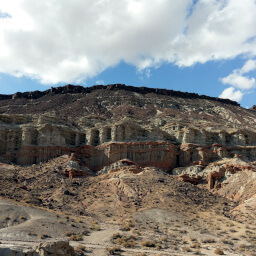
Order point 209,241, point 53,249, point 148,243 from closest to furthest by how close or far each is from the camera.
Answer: point 53,249 → point 148,243 → point 209,241

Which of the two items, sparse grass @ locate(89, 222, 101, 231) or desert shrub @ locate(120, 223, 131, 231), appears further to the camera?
desert shrub @ locate(120, 223, 131, 231)

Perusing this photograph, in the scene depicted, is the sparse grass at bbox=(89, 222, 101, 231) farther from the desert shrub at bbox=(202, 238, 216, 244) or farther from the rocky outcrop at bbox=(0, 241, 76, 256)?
the rocky outcrop at bbox=(0, 241, 76, 256)

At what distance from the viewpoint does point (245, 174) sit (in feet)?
182

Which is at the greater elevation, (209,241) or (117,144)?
(117,144)

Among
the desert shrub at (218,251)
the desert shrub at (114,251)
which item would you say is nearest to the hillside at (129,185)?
the desert shrub at (114,251)

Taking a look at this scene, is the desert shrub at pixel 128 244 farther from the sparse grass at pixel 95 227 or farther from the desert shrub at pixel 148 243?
the sparse grass at pixel 95 227

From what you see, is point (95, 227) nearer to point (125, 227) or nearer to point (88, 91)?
point (125, 227)

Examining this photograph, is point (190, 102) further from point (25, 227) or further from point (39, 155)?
point (25, 227)

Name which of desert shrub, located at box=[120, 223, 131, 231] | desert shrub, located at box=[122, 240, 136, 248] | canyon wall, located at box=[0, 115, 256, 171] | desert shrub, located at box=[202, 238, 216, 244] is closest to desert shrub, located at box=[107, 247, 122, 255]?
desert shrub, located at box=[122, 240, 136, 248]

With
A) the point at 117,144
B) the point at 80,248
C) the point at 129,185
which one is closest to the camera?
the point at 80,248

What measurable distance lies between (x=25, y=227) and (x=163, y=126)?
54.5 m

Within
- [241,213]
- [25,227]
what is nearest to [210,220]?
[241,213]

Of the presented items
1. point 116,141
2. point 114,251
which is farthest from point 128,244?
point 116,141

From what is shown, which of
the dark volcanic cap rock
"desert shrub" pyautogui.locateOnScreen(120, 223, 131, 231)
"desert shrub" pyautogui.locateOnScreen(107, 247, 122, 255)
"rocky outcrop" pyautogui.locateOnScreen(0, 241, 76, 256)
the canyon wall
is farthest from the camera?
the dark volcanic cap rock
